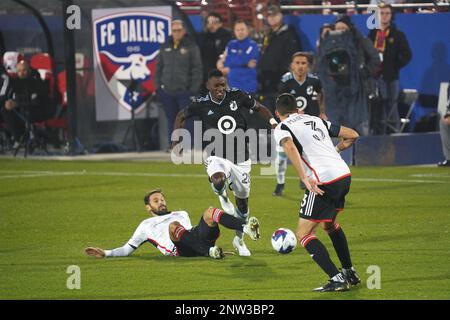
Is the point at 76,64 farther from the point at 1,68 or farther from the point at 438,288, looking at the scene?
the point at 438,288

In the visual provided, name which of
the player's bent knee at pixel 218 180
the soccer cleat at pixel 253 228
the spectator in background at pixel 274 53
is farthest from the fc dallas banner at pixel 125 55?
the soccer cleat at pixel 253 228

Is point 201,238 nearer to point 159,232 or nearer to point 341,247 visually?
point 159,232

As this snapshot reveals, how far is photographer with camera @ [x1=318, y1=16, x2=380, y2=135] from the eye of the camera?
2353cm

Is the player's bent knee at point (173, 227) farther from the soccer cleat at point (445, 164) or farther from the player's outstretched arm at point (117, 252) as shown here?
the soccer cleat at point (445, 164)

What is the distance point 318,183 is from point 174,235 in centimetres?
245

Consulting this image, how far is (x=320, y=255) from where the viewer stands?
11.6m

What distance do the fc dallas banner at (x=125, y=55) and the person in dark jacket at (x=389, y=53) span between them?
5.28m

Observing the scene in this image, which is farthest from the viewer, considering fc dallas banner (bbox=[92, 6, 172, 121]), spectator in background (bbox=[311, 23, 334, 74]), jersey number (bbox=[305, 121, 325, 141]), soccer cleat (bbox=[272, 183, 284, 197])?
fc dallas banner (bbox=[92, 6, 172, 121])

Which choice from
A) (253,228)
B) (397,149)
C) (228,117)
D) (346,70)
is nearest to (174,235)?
(253,228)

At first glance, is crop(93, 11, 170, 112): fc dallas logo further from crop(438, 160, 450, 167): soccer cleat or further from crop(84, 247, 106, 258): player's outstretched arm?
crop(84, 247, 106, 258): player's outstretched arm

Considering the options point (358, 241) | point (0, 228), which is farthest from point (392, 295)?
point (0, 228)

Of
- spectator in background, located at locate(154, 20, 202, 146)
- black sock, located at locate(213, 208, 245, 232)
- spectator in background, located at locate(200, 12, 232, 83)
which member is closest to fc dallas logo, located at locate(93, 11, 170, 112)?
spectator in background, located at locate(200, 12, 232, 83)

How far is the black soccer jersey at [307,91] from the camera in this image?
63.7 ft
